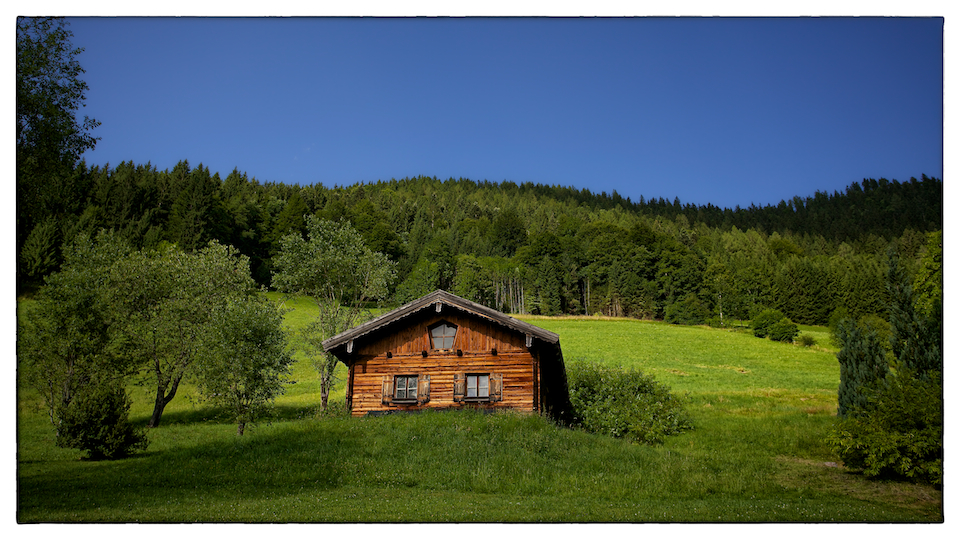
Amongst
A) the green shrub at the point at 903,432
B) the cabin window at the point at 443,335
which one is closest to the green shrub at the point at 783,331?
the green shrub at the point at 903,432

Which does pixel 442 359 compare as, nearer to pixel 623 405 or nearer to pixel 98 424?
pixel 623 405

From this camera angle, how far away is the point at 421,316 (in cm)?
2320

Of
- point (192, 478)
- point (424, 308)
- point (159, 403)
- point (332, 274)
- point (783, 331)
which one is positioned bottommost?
point (192, 478)

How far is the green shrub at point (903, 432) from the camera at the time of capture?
1346 centimetres

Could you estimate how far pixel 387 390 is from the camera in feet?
75.1

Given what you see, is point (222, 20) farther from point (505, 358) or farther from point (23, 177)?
point (505, 358)

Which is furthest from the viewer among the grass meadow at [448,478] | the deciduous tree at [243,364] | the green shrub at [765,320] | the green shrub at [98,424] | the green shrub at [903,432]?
the green shrub at [765,320]

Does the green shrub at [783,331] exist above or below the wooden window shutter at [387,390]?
above

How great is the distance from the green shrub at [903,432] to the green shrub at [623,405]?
10.0 meters

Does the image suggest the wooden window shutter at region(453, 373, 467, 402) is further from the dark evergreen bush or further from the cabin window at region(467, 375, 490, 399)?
the dark evergreen bush

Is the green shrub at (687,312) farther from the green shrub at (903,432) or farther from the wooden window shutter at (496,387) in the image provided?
the green shrub at (903,432)

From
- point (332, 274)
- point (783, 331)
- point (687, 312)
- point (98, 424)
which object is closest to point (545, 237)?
point (687, 312)

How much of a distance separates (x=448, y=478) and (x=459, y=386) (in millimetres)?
7757

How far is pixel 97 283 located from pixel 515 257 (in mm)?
66832
